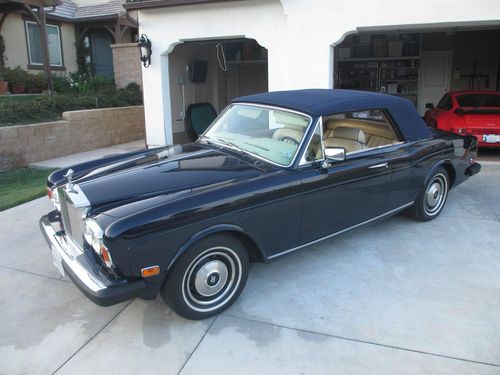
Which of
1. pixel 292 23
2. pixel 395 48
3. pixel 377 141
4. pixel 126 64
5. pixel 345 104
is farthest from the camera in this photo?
pixel 126 64

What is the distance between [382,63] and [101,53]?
10.8 meters

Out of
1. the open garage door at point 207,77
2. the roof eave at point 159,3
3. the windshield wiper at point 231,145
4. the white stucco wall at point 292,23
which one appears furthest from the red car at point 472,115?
the windshield wiper at point 231,145

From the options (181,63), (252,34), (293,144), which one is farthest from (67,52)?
(293,144)

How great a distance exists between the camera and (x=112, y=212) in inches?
114

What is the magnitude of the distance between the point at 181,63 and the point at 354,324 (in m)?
9.09

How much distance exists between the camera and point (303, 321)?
3.22 meters

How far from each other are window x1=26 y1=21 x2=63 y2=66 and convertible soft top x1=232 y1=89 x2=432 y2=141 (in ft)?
42.9

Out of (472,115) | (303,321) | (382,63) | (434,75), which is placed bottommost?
(303,321)

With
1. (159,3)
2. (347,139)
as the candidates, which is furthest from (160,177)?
(159,3)

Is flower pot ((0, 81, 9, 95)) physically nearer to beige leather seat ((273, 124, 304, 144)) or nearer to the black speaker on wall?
the black speaker on wall

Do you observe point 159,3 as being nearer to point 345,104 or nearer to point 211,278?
point 345,104

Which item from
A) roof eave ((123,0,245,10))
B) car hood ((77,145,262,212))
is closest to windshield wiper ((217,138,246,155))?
car hood ((77,145,262,212))

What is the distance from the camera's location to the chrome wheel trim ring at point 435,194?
5039 millimetres

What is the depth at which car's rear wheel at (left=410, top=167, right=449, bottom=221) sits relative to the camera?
16.2 feet
